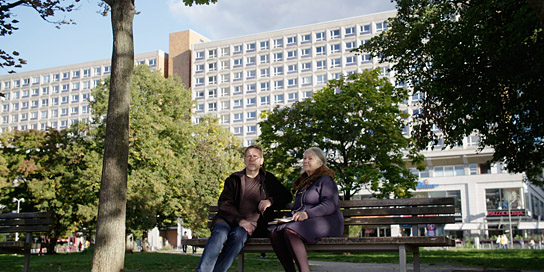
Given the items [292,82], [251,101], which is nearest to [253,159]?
[292,82]

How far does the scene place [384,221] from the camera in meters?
6.37

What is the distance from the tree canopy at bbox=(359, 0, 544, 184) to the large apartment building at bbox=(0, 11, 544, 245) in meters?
42.4

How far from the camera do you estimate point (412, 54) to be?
1619 cm

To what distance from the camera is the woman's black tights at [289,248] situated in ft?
17.6

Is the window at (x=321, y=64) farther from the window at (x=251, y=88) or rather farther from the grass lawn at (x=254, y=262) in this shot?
the grass lawn at (x=254, y=262)

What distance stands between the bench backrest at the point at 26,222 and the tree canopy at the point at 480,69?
9.70 metres

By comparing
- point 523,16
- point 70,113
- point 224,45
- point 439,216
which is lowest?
point 439,216

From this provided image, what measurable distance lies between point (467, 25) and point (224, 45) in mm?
69523

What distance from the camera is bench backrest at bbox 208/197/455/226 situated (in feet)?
20.1

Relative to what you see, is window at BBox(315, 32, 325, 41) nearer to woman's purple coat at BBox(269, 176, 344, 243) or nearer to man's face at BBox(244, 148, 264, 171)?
man's face at BBox(244, 148, 264, 171)

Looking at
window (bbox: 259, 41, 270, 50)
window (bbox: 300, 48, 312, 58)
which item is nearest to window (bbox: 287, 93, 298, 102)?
window (bbox: 300, 48, 312, 58)

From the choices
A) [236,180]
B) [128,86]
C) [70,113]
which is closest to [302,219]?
[236,180]

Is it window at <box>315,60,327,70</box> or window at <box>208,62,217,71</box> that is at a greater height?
window at <box>208,62,217,71</box>

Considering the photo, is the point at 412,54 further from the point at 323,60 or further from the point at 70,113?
the point at 70,113
